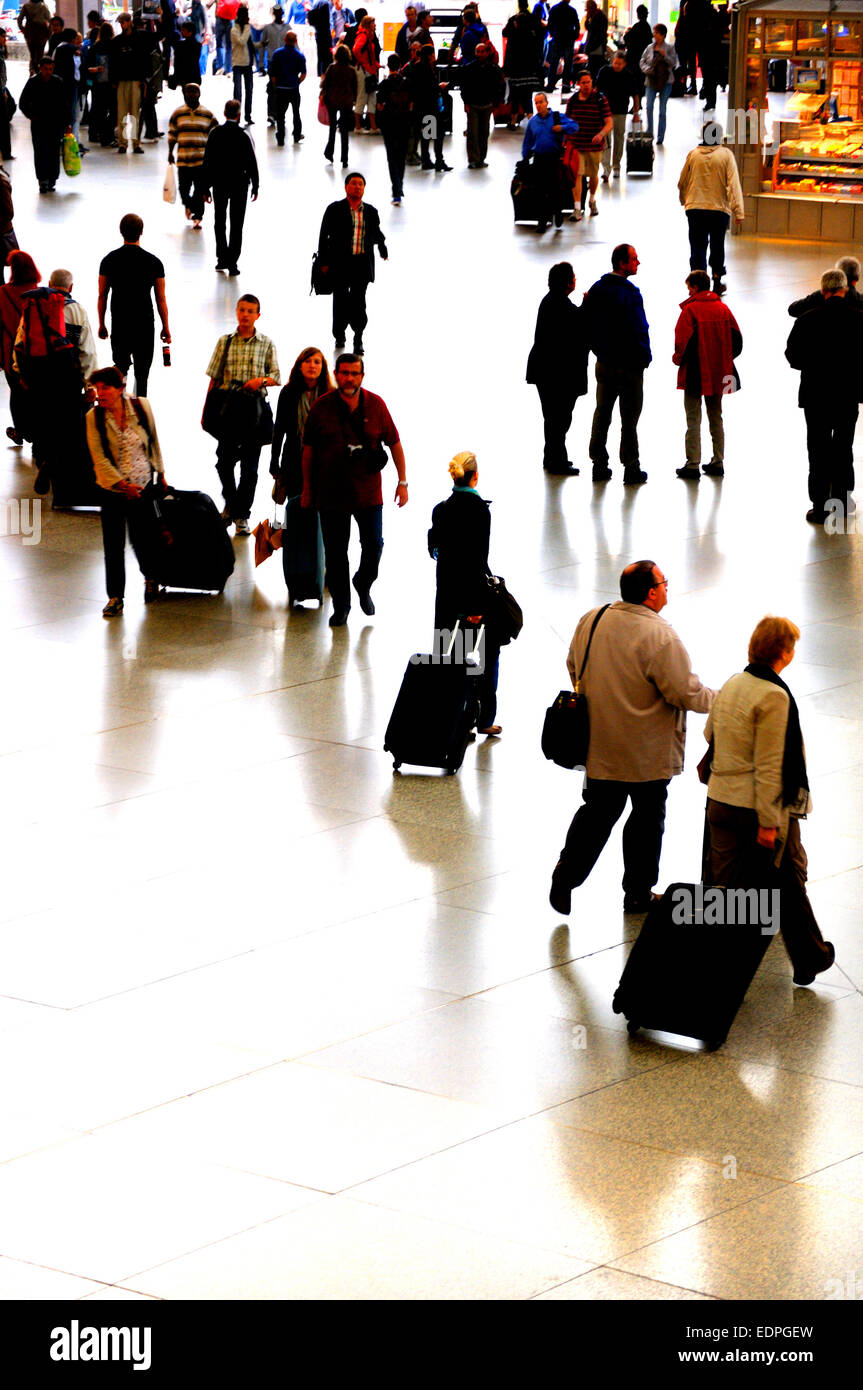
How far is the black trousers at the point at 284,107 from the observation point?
1430 inches

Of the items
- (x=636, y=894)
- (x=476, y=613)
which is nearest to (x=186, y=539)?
(x=476, y=613)

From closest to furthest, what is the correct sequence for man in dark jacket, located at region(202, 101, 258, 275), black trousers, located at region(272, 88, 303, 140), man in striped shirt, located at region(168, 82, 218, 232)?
man in dark jacket, located at region(202, 101, 258, 275) → man in striped shirt, located at region(168, 82, 218, 232) → black trousers, located at region(272, 88, 303, 140)

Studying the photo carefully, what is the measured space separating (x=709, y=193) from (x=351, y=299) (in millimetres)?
4575

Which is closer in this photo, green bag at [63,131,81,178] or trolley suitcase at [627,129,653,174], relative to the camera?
green bag at [63,131,81,178]

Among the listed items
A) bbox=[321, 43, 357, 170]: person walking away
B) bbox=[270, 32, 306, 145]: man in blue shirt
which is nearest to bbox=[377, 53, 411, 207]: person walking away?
bbox=[321, 43, 357, 170]: person walking away

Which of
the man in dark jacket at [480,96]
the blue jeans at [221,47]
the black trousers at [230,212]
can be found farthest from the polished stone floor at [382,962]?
the blue jeans at [221,47]

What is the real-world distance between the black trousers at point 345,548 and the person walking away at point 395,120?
16.9 meters

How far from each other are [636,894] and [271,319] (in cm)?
1438

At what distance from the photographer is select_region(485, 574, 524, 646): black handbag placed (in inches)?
420

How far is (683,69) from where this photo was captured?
40.9 metres

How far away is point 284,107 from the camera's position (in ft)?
120

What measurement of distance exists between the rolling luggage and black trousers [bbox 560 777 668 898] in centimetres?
488

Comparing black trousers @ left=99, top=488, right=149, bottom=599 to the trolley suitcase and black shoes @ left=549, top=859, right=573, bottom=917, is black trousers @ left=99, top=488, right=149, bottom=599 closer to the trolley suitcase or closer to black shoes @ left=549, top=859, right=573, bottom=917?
black shoes @ left=549, top=859, right=573, bottom=917

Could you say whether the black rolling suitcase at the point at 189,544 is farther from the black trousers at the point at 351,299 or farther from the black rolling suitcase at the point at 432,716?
the black trousers at the point at 351,299
